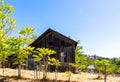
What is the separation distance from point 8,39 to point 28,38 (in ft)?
5.84

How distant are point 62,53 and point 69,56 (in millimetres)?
1044

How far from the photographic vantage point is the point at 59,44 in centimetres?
3822

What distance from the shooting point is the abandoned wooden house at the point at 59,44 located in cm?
3788

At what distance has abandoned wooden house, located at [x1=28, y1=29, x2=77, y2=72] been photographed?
124 ft

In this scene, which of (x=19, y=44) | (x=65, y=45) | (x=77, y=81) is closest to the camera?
(x=77, y=81)

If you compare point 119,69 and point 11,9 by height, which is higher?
point 11,9

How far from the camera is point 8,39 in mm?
24641

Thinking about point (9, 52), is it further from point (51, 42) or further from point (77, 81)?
point (51, 42)

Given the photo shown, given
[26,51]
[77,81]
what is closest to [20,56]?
[26,51]

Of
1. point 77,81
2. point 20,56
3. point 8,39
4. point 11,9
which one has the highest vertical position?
point 11,9

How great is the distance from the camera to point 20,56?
2416 centimetres

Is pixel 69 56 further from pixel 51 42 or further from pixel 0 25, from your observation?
pixel 0 25

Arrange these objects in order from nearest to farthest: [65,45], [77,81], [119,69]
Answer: [77,81]
[65,45]
[119,69]

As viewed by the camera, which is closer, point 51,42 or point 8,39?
point 8,39
